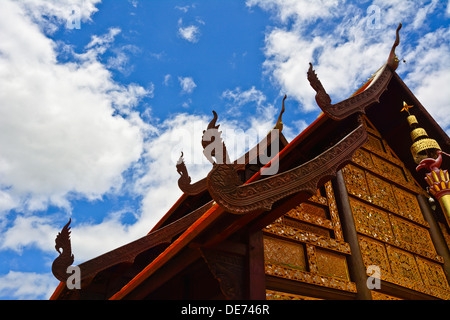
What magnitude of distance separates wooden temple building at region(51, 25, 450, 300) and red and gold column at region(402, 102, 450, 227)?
2 cm

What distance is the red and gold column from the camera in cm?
474

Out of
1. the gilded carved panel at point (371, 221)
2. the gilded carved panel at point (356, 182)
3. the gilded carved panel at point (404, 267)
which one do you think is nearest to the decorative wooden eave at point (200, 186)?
the gilded carved panel at point (356, 182)

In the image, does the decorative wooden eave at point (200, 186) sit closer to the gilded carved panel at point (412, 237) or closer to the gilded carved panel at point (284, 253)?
the gilded carved panel at point (284, 253)

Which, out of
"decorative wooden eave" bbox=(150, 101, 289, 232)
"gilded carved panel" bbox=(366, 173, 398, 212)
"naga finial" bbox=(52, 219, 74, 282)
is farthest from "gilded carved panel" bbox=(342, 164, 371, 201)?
"naga finial" bbox=(52, 219, 74, 282)

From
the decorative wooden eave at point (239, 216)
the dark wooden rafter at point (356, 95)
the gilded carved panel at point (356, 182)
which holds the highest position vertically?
the dark wooden rafter at point (356, 95)

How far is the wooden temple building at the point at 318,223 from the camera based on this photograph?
2.51 meters

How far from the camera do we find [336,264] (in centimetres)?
359

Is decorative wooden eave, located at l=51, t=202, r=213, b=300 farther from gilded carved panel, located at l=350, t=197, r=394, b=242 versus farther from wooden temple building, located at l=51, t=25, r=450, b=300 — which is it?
gilded carved panel, located at l=350, t=197, r=394, b=242

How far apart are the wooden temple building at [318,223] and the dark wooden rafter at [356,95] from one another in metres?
0.02

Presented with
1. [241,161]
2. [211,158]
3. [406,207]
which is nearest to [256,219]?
[211,158]

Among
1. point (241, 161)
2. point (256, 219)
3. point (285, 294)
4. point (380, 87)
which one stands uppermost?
point (380, 87)
